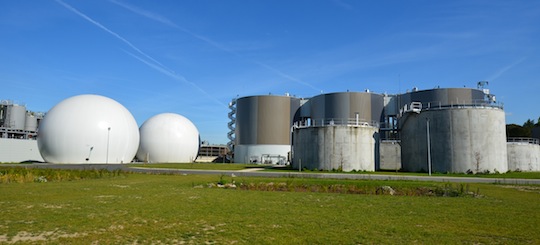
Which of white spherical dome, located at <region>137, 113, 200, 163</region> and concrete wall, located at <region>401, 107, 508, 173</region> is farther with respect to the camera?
white spherical dome, located at <region>137, 113, 200, 163</region>

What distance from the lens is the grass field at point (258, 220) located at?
808cm

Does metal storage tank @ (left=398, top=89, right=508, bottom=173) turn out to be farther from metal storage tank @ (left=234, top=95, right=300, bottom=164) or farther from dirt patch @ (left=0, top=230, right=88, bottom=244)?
dirt patch @ (left=0, top=230, right=88, bottom=244)

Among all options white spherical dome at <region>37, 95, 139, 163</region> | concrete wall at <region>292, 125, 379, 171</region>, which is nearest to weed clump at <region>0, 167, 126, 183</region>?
concrete wall at <region>292, 125, 379, 171</region>

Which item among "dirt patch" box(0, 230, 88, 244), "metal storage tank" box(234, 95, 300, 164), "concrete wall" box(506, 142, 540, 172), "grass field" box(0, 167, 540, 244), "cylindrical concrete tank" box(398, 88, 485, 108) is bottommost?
"dirt patch" box(0, 230, 88, 244)

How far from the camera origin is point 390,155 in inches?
2160

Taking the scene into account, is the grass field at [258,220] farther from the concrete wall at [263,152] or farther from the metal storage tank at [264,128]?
the metal storage tank at [264,128]

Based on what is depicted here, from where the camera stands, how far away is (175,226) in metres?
9.24

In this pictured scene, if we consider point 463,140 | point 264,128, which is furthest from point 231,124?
point 463,140

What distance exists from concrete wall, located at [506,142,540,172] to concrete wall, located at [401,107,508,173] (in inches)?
510

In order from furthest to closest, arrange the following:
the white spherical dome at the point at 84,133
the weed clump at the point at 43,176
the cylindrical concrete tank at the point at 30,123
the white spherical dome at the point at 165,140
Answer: the cylindrical concrete tank at the point at 30,123, the white spherical dome at the point at 165,140, the white spherical dome at the point at 84,133, the weed clump at the point at 43,176

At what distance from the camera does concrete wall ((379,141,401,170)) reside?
5450cm

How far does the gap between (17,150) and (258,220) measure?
66248 millimetres

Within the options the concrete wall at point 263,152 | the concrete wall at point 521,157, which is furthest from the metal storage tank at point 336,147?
the concrete wall at point 263,152

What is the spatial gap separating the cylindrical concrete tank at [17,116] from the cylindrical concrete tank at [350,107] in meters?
→ 61.5
